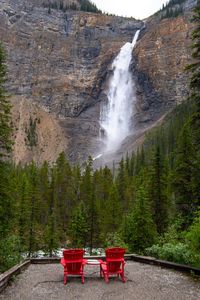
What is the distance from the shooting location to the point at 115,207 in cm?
5472

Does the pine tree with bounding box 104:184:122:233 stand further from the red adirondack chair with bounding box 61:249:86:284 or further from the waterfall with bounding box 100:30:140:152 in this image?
the waterfall with bounding box 100:30:140:152

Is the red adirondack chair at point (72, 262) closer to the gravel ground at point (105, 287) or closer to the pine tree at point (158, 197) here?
the gravel ground at point (105, 287)

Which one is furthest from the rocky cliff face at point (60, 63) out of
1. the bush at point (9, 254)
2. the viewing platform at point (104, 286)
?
the viewing platform at point (104, 286)

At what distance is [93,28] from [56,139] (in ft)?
200

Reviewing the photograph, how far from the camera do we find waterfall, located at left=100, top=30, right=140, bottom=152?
146m

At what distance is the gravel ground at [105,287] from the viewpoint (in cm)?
1034

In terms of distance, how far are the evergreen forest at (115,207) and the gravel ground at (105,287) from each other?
1.48 metres

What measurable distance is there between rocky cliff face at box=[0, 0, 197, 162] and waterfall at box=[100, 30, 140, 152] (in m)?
3.08

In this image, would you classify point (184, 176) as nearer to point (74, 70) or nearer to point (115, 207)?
point (115, 207)

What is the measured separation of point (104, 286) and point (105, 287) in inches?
5.4

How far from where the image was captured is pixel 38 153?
147 metres

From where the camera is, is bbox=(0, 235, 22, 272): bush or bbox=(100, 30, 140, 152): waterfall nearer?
bbox=(0, 235, 22, 272): bush

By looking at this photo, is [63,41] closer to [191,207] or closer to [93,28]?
[93,28]

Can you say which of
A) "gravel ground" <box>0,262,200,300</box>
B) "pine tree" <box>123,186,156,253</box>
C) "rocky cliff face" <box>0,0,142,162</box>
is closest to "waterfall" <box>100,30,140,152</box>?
"rocky cliff face" <box>0,0,142,162</box>
